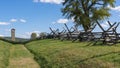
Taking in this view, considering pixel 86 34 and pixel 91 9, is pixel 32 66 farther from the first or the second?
pixel 91 9

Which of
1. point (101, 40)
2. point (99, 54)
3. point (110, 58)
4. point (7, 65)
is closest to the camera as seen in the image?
point (110, 58)

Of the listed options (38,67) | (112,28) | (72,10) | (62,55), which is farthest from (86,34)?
(72,10)

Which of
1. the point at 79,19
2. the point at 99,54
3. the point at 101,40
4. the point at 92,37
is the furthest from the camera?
the point at 79,19

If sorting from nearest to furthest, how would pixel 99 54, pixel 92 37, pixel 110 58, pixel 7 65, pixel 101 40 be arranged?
1. pixel 110 58
2. pixel 99 54
3. pixel 7 65
4. pixel 101 40
5. pixel 92 37

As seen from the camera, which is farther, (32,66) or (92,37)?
(92,37)

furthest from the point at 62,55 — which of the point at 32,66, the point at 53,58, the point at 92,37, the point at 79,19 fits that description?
the point at 79,19

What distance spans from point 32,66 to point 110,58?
5.18m

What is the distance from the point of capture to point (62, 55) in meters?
22.7

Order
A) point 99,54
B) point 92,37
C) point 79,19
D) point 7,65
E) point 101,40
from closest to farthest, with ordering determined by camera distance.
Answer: point 99,54 → point 7,65 → point 101,40 → point 92,37 → point 79,19

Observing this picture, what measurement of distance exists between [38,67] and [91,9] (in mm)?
36801

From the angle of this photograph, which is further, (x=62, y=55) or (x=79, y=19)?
(x=79, y=19)

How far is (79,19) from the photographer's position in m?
55.8

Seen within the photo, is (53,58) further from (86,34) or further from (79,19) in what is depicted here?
(79,19)

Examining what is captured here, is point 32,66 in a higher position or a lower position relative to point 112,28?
lower
